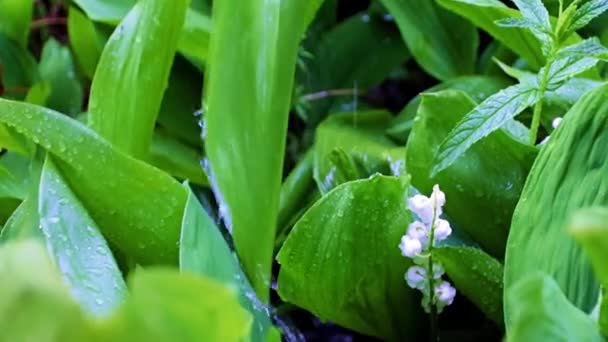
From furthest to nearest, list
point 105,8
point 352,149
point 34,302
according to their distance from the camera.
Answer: point 105,8
point 352,149
point 34,302

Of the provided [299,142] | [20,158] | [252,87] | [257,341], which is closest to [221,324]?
[257,341]

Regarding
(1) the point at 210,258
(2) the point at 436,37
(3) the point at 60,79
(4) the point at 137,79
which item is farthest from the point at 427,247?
(3) the point at 60,79

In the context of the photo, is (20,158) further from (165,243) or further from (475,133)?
(475,133)

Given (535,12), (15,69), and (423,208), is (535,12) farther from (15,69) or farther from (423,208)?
(15,69)

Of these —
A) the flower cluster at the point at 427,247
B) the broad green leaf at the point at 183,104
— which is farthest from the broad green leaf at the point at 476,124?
the broad green leaf at the point at 183,104

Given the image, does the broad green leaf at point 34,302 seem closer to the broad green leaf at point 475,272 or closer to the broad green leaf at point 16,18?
the broad green leaf at point 475,272
